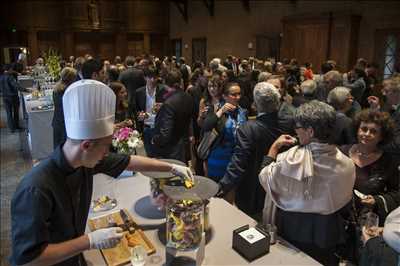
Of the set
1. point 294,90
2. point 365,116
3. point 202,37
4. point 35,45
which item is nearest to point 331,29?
point 294,90

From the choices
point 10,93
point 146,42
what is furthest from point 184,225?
point 146,42

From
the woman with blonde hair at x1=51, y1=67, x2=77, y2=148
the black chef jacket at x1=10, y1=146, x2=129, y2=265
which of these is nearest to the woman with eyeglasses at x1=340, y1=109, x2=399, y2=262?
the black chef jacket at x1=10, y1=146, x2=129, y2=265

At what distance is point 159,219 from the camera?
188cm

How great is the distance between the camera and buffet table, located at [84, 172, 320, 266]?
155 centimetres

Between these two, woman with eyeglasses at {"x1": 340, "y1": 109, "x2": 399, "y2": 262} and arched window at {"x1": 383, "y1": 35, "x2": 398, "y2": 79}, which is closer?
woman with eyeglasses at {"x1": 340, "y1": 109, "x2": 399, "y2": 262}

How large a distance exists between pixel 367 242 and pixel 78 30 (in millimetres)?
14546

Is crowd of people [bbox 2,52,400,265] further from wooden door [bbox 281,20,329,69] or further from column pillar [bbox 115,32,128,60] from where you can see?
column pillar [bbox 115,32,128,60]

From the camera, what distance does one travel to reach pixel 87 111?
127 cm

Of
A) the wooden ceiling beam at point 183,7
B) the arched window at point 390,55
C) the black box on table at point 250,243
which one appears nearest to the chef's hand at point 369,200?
the black box on table at point 250,243

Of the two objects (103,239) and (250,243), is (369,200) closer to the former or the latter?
(250,243)

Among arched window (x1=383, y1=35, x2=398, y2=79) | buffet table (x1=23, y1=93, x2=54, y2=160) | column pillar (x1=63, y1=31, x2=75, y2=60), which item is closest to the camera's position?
buffet table (x1=23, y1=93, x2=54, y2=160)

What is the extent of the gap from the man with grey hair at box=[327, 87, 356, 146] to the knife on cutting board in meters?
1.60

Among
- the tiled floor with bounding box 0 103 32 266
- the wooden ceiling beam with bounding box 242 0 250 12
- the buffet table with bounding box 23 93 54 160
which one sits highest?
the wooden ceiling beam with bounding box 242 0 250 12

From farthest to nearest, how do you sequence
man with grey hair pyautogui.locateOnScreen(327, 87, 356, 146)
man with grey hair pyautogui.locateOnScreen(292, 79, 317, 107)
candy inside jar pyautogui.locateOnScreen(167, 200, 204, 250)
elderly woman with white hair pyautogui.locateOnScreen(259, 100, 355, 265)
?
man with grey hair pyautogui.locateOnScreen(292, 79, 317, 107) < man with grey hair pyautogui.locateOnScreen(327, 87, 356, 146) < elderly woman with white hair pyautogui.locateOnScreen(259, 100, 355, 265) < candy inside jar pyautogui.locateOnScreen(167, 200, 204, 250)
